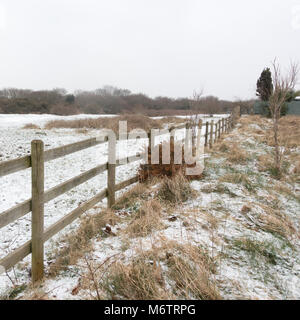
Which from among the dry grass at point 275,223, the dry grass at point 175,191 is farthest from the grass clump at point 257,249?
the dry grass at point 175,191

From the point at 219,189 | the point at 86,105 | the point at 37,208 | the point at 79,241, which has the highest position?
the point at 86,105

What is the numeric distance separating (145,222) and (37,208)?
153 cm

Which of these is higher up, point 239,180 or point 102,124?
point 102,124

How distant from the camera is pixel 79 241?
329cm

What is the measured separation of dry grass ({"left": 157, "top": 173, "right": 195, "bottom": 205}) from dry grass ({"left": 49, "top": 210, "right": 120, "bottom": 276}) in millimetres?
1097

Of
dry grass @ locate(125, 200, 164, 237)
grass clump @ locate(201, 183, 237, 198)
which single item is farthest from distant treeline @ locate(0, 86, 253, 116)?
dry grass @ locate(125, 200, 164, 237)

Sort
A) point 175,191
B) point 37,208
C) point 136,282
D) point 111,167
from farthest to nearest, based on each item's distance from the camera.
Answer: point 175,191, point 111,167, point 37,208, point 136,282

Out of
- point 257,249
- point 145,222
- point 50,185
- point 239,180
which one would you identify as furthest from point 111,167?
point 239,180

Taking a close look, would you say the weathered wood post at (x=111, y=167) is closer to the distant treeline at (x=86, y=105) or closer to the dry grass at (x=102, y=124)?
the dry grass at (x=102, y=124)

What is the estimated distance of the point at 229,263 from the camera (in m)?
2.69

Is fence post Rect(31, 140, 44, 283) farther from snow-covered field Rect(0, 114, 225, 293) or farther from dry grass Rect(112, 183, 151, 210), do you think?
dry grass Rect(112, 183, 151, 210)

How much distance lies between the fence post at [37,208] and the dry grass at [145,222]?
1.16 m

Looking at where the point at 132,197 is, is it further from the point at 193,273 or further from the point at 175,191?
the point at 193,273
